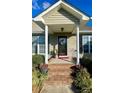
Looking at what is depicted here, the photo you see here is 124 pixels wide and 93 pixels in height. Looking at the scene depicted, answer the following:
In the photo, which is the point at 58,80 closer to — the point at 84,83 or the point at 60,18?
the point at 84,83

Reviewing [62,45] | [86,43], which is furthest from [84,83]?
[86,43]

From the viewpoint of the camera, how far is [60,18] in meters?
11.6

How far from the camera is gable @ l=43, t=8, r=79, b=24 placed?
1155cm

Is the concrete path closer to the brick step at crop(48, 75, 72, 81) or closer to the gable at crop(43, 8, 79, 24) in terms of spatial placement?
the brick step at crop(48, 75, 72, 81)

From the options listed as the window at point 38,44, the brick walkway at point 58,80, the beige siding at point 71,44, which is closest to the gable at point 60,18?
the brick walkway at point 58,80

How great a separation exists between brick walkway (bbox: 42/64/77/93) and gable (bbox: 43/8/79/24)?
236 cm

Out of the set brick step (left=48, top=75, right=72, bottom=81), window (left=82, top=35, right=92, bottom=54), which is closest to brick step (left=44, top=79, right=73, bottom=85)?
brick step (left=48, top=75, right=72, bottom=81)

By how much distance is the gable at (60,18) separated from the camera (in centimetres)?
1155
